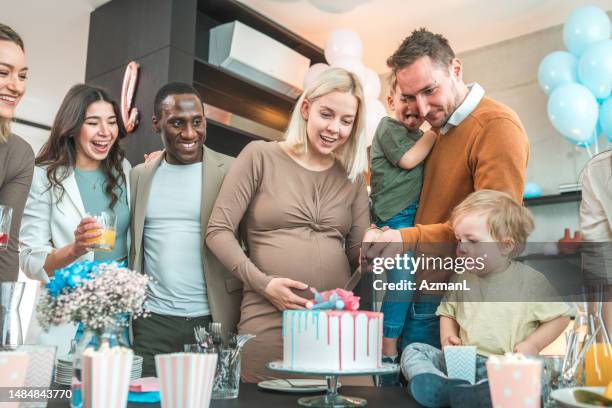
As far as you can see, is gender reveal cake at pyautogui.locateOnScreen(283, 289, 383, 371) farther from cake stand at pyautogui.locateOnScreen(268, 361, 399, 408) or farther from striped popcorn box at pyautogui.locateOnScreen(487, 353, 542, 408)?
striped popcorn box at pyautogui.locateOnScreen(487, 353, 542, 408)

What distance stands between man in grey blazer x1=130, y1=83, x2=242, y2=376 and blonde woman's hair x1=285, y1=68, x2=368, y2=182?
1.08 feet

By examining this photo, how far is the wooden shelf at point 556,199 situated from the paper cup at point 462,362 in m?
3.25

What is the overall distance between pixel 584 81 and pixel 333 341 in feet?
9.63

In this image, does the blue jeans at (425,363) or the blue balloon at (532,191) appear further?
the blue balloon at (532,191)

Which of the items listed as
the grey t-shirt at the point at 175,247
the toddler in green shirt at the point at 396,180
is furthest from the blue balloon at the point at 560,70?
the grey t-shirt at the point at 175,247

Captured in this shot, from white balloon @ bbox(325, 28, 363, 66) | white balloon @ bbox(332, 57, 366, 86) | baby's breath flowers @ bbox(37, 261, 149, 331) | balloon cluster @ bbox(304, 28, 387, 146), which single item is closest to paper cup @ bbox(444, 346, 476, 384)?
baby's breath flowers @ bbox(37, 261, 149, 331)

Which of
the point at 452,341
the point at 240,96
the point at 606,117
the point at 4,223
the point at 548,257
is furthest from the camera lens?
the point at 240,96

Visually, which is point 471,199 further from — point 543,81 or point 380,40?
point 380,40

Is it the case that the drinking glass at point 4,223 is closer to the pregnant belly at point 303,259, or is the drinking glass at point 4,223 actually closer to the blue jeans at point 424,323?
the pregnant belly at point 303,259

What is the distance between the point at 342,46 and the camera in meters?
3.89

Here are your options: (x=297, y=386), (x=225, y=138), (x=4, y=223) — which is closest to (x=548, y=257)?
(x=297, y=386)

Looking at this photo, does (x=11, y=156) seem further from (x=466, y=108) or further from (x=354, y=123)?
(x=466, y=108)

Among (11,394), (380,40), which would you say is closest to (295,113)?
(11,394)

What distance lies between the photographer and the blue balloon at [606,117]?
3322 mm
